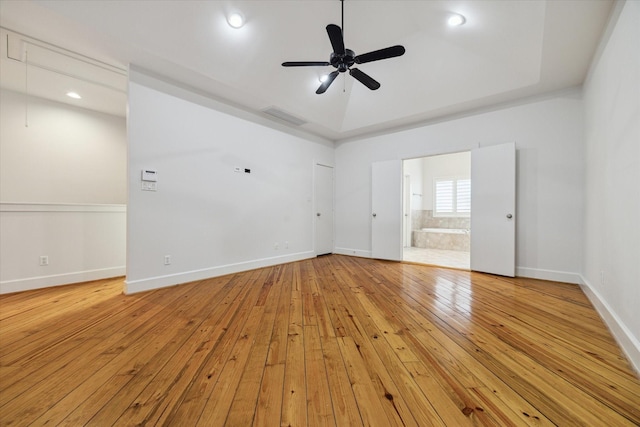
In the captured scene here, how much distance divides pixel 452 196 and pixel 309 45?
20.4 ft

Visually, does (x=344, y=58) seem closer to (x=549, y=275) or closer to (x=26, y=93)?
(x=549, y=275)

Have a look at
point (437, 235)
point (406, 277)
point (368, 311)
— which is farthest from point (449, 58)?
point (437, 235)

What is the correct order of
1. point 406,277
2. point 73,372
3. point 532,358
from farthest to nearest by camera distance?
point 406,277, point 532,358, point 73,372

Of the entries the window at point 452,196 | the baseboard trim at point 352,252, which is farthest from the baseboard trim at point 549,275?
the window at point 452,196

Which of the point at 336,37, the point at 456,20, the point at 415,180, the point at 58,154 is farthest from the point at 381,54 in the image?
the point at 415,180

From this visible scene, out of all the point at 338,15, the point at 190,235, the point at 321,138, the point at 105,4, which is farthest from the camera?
the point at 321,138

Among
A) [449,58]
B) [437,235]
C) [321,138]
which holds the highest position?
[449,58]

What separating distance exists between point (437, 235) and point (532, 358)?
18.2ft

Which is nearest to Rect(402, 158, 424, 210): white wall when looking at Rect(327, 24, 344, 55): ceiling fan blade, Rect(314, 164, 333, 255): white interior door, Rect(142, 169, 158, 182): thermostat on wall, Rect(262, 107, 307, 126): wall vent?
Rect(314, 164, 333, 255): white interior door

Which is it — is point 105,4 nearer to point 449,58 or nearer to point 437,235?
point 449,58

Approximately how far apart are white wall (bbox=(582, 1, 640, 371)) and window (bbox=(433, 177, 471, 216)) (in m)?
4.44

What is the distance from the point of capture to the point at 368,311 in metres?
2.38

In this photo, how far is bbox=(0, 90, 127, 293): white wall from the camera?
3.00 meters

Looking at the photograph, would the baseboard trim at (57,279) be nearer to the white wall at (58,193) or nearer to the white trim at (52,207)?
the white wall at (58,193)
